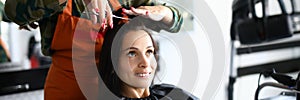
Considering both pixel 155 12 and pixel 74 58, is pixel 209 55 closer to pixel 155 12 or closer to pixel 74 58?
pixel 155 12

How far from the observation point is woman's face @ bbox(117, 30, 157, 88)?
546 millimetres

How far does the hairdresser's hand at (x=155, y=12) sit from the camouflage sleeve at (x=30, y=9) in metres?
0.11

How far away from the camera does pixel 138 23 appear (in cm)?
55

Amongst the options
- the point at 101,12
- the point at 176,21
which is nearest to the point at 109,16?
the point at 101,12

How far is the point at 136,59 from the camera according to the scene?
1.81 ft

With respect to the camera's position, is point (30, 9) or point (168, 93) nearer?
point (30, 9)

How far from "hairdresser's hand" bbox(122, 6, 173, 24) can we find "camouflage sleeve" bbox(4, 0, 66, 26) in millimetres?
114

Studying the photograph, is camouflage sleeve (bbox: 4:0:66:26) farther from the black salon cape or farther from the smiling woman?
the black salon cape

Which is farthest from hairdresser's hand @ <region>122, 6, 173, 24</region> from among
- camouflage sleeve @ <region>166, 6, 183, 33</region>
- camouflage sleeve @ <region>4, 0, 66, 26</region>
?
camouflage sleeve @ <region>4, 0, 66, 26</region>

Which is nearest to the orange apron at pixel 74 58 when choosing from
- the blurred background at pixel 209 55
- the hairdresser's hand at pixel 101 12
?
the hairdresser's hand at pixel 101 12

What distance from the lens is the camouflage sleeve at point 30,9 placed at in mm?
502

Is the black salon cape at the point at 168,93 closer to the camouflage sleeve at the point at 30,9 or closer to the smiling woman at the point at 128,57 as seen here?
the smiling woman at the point at 128,57

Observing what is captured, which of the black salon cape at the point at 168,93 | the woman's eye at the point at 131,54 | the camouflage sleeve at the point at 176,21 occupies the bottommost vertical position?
the black salon cape at the point at 168,93

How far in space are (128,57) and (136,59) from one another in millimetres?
14
